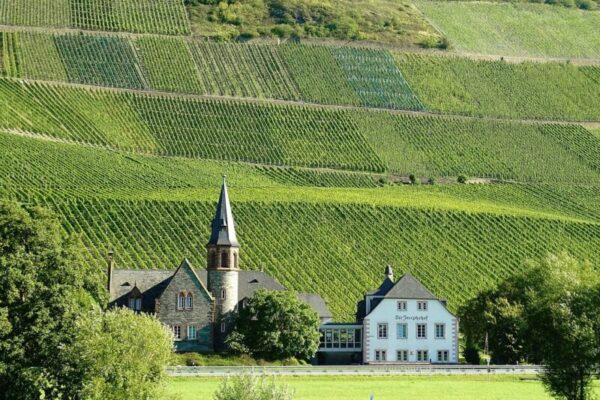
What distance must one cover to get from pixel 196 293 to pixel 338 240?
1117 inches

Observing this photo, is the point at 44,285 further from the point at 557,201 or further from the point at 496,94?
the point at 496,94

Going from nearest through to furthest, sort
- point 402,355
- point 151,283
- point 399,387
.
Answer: point 399,387, point 151,283, point 402,355

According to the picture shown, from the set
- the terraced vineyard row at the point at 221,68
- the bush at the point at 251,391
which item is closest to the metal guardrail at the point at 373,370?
the bush at the point at 251,391

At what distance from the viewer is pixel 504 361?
90.3 metres

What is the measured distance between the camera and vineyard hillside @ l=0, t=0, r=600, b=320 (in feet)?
362

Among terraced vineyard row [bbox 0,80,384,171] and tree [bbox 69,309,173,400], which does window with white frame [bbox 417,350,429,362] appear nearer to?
A: tree [bbox 69,309,173,400]

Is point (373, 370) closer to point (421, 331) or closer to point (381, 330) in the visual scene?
point (381, 330)

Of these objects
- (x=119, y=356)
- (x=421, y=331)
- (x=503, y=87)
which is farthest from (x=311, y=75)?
(x=119, y=356)

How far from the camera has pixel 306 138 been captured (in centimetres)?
15238

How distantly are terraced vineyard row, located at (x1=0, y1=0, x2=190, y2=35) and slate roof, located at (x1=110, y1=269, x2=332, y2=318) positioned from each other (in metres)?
83.6

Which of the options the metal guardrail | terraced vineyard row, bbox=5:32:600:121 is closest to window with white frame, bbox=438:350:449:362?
the metal guardrail

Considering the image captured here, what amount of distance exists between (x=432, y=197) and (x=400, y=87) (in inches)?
1543

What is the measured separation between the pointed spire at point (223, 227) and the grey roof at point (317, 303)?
768 cm

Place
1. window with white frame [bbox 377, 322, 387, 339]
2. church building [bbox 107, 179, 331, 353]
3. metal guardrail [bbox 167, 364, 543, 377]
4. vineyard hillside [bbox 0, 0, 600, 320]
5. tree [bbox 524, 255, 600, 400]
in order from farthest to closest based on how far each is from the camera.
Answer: vineyard hillside [bbox 0, 0, 600, 320] < window with white frame [bbox 377, 322, 387, 339] < church building [bbox 107, 179, 331, 353] < metal guardrail [bbox 167, 364, 543, 377] < tree [bbox 524, 255, 600, 400]
